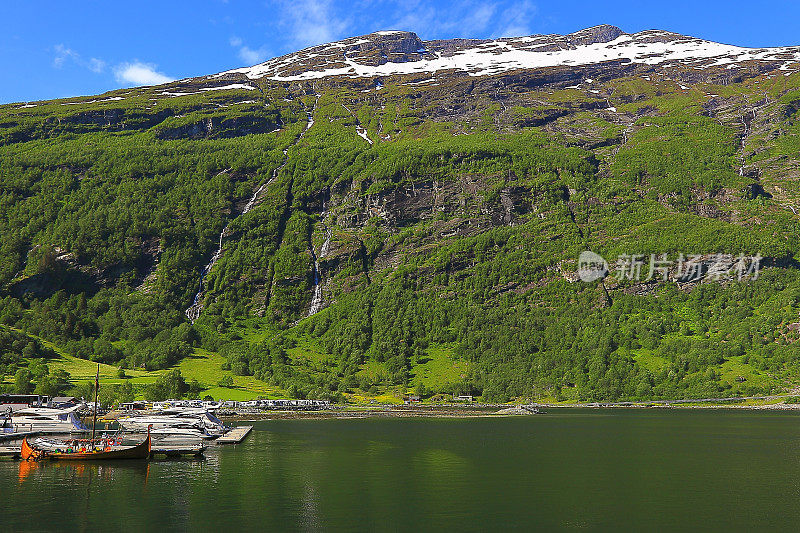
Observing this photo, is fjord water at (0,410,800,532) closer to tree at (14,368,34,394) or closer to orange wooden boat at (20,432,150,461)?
orange wooden boat at (20,432,150,461)

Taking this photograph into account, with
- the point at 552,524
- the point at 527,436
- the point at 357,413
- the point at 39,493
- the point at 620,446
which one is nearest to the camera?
the point at 552,524

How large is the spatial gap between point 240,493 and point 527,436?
68.6m

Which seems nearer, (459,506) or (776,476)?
(459,506)

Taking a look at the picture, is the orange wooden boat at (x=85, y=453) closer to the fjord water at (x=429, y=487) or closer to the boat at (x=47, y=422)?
the fjord water at (x=429, y=487)

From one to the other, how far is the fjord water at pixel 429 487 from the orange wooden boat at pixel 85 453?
1599 mm

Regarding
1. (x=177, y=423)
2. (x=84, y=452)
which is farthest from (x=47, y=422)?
(x=84, y=452)

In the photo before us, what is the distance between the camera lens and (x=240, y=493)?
58781mm

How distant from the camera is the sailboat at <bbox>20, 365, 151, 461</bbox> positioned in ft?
247

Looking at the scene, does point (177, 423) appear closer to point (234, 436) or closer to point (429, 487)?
point (234, 436)

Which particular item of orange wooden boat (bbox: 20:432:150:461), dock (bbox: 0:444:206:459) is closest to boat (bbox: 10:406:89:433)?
dock (bbox: 0:444:206:459)

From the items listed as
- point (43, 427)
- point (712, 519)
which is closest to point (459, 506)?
point (712, 519)

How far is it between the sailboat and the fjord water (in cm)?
165

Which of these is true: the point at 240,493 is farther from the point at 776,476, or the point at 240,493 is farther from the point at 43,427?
the point at 43,427

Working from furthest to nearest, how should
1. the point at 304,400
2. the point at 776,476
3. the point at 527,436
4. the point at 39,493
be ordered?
the point at 304,400, the point at 527,436, the point at 776,476, the point at 39,493
